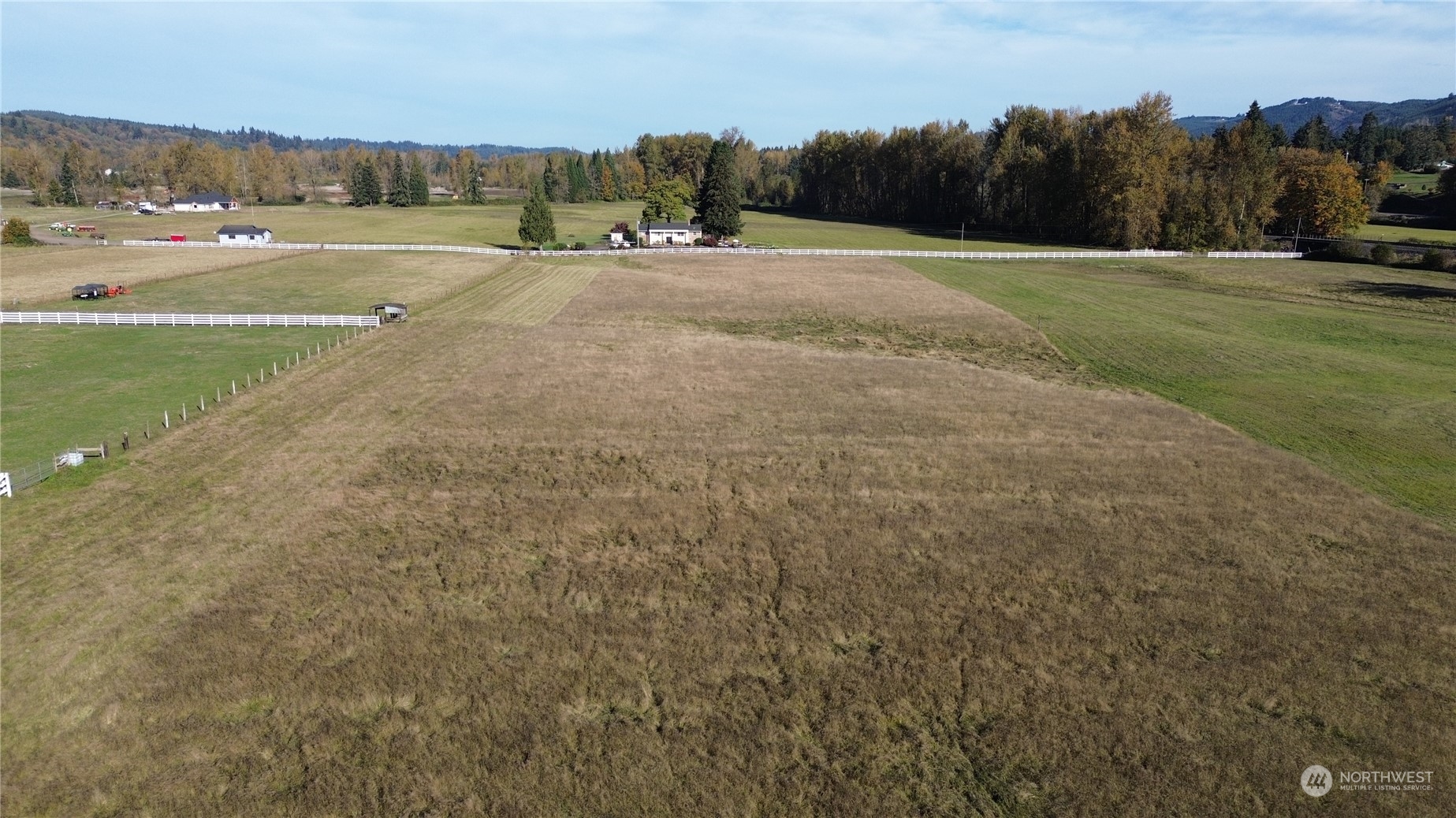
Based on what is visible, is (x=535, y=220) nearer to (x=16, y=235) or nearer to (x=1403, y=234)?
(x=16, y=235)

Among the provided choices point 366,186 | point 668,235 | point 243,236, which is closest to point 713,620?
point 668,235

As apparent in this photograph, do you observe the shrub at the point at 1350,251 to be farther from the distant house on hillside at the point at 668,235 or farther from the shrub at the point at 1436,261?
the distant house on hillside at the point at 668,235

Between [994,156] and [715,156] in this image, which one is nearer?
[715,156]

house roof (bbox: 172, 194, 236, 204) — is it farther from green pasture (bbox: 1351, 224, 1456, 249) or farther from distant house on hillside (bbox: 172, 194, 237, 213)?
green pasture (bbox: 1351, 224, 1456, 249)

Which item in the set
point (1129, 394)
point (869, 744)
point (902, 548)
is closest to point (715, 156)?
point (1129, 394)

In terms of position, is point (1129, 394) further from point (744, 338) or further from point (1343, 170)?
point (1343, 170)

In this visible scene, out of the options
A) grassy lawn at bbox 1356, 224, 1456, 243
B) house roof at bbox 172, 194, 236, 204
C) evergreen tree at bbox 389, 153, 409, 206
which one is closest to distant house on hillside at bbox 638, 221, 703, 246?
grassy lawn at bbox 1356, 224, 1456, 243
